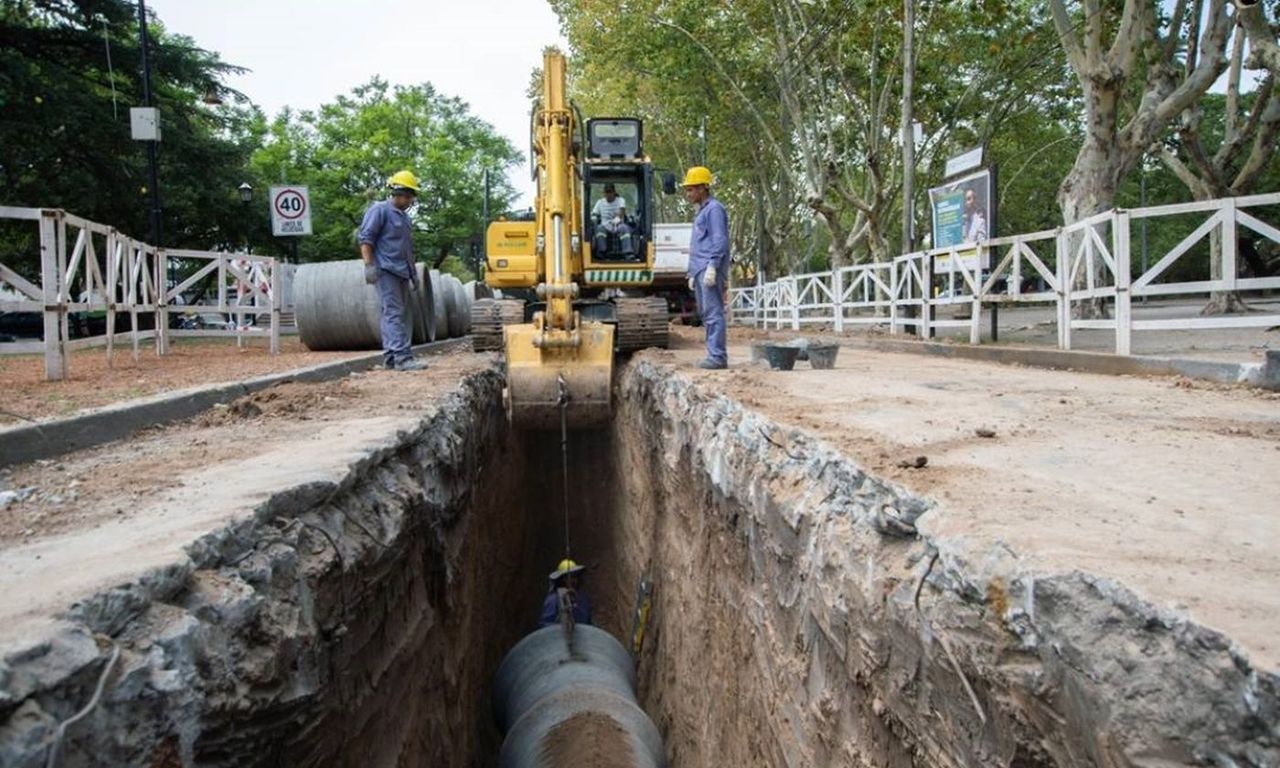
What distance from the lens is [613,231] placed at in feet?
39.8

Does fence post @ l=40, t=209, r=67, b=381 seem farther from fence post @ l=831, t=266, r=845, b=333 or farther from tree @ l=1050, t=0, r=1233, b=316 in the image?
fence post @ l=831, t=266, r=845, b=333

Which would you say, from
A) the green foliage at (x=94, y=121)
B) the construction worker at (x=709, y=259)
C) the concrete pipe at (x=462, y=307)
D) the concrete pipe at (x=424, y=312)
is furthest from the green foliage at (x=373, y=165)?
the construction worker at (x=709, y=259)

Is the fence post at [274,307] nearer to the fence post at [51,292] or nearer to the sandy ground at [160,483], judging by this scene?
the fence post at [51,292]

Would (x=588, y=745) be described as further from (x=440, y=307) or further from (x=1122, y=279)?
(x=440, y=307)

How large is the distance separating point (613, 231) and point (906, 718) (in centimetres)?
998

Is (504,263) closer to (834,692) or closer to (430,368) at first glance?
(430,368)

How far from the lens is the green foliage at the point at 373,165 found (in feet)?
124

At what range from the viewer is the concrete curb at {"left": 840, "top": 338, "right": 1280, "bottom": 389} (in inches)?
247

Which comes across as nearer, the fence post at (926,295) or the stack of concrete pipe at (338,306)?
the stack of concrete pipe at (338,306)

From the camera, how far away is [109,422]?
508cm

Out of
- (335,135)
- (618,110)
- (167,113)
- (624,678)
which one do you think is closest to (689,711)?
(624,678)

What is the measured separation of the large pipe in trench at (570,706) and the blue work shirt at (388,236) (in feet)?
12.0

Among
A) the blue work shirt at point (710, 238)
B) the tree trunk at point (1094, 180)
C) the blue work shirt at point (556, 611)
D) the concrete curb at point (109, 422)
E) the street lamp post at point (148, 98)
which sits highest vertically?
the street lamp post at point (148, 98)

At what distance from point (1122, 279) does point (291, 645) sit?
7.89 metres
